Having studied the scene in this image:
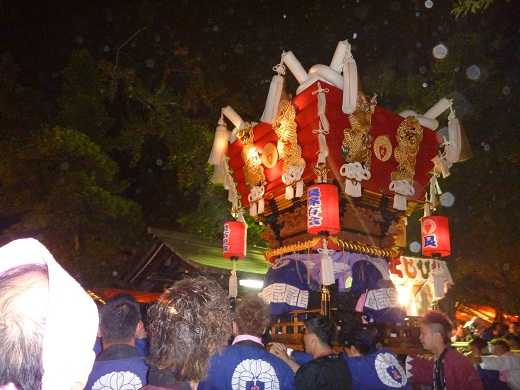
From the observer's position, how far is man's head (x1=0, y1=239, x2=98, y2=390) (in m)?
1.17

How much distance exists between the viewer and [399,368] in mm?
4152

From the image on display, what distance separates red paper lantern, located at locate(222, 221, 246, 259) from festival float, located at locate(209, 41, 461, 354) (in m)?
0.02

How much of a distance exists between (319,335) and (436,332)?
4.45 ft

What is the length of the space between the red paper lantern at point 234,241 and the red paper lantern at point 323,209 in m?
2.02

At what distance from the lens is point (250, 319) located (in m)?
3.45

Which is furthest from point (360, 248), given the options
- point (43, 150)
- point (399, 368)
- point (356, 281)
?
point (43, 150)

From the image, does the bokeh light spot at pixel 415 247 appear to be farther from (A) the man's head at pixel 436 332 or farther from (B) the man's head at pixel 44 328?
(B) the man's head at pixel 44 328

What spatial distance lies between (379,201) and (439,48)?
630 cm

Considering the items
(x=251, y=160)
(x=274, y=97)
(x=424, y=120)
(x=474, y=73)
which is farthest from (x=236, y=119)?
(x=474, y=73)

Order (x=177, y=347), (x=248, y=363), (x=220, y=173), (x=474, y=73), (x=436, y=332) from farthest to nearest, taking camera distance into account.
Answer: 1. (x=474, y=73)
2. (x=220, y=173)
3. (x=436, y=332)
4. (x=248, y=363)
5. (x=177, y=347)

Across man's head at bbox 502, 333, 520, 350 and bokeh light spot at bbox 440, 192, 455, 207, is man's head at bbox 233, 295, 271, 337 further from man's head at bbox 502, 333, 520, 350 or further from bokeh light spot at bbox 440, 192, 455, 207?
bokeh light spot at bbox 440, 192, 455, 207

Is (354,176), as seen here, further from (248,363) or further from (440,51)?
(440,51)

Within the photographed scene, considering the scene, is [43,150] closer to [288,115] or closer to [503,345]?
[288,115]

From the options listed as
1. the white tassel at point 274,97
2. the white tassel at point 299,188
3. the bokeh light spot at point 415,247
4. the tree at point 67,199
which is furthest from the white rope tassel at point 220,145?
the bokeh light spot at point 415,247
